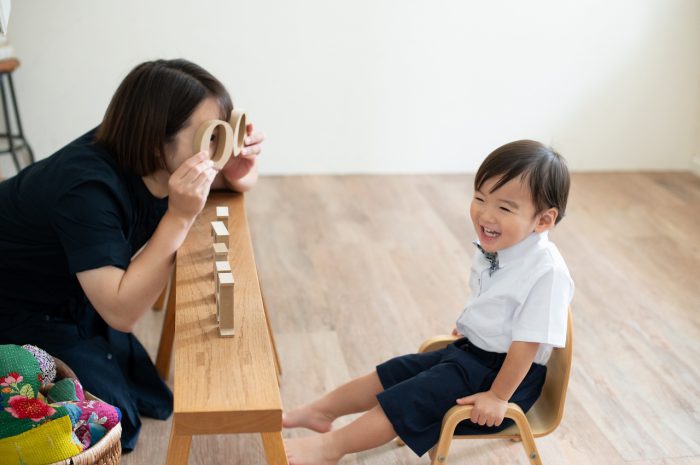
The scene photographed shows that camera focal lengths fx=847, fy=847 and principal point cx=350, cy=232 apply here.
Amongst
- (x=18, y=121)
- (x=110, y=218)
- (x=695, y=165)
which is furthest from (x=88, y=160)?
(x=695, y=165)

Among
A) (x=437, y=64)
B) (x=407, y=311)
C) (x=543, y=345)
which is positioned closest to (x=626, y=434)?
(x=543, y=345)

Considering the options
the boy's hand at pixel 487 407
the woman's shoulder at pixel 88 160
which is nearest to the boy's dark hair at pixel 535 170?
the boy's hand at pixel 487 407

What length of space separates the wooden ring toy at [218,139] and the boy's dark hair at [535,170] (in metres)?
0.52

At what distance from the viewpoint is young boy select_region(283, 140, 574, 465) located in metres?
1.62

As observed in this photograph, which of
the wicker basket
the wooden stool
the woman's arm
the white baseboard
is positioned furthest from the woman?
the white baseboard

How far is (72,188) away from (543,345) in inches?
38.1

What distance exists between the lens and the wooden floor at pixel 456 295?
6.70 feet

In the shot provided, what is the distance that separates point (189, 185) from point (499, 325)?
0.67m

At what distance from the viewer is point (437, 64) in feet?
12.0

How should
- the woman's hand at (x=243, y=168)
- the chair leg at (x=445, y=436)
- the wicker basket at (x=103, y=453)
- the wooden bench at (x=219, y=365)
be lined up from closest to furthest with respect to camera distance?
the wooden bench at (x=219, y=365)
the wicker basket at (x=103, y=453)
the chair leg at (x=445, y=436)
the woman's hand at (x=243, y=168)

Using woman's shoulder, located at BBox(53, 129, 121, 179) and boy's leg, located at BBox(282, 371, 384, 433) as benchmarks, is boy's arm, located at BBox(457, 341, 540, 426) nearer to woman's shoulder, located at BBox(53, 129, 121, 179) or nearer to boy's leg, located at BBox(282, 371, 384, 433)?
boy's leg, located at BBox(282, 371, 384, 433)

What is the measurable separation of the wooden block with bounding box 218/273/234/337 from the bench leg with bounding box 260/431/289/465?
21 cm

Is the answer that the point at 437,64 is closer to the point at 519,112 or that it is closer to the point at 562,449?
the point at 519,112

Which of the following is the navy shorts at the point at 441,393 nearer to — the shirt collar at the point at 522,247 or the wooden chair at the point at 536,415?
the wooden chair at the point at 536,415
